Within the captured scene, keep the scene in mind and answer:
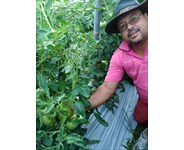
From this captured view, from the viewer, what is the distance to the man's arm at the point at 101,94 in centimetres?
124

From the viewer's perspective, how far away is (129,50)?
1.39 m

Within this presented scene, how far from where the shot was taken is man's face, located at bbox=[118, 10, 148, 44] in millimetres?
1234

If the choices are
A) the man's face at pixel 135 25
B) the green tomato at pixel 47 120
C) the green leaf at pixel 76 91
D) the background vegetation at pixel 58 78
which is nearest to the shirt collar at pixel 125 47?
the man's face at pixel 135 25

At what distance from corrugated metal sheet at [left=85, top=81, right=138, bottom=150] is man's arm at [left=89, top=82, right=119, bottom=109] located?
0.41 metres

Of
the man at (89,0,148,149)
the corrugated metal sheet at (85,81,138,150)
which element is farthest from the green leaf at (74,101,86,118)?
the corrugated metal sheet at (85,81,138,150)

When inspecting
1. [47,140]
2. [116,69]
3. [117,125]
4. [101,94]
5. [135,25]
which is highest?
[135,25]

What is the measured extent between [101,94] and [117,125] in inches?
26.1

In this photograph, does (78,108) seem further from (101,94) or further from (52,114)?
(101,94)

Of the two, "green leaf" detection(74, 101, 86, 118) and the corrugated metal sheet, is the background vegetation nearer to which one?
"green leaf" detection(74, 101, 86, 118)

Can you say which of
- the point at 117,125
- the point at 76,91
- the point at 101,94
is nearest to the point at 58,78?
the point at 76,91

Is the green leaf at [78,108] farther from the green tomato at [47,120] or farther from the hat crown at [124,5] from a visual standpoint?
the hat crown at [124,5]
